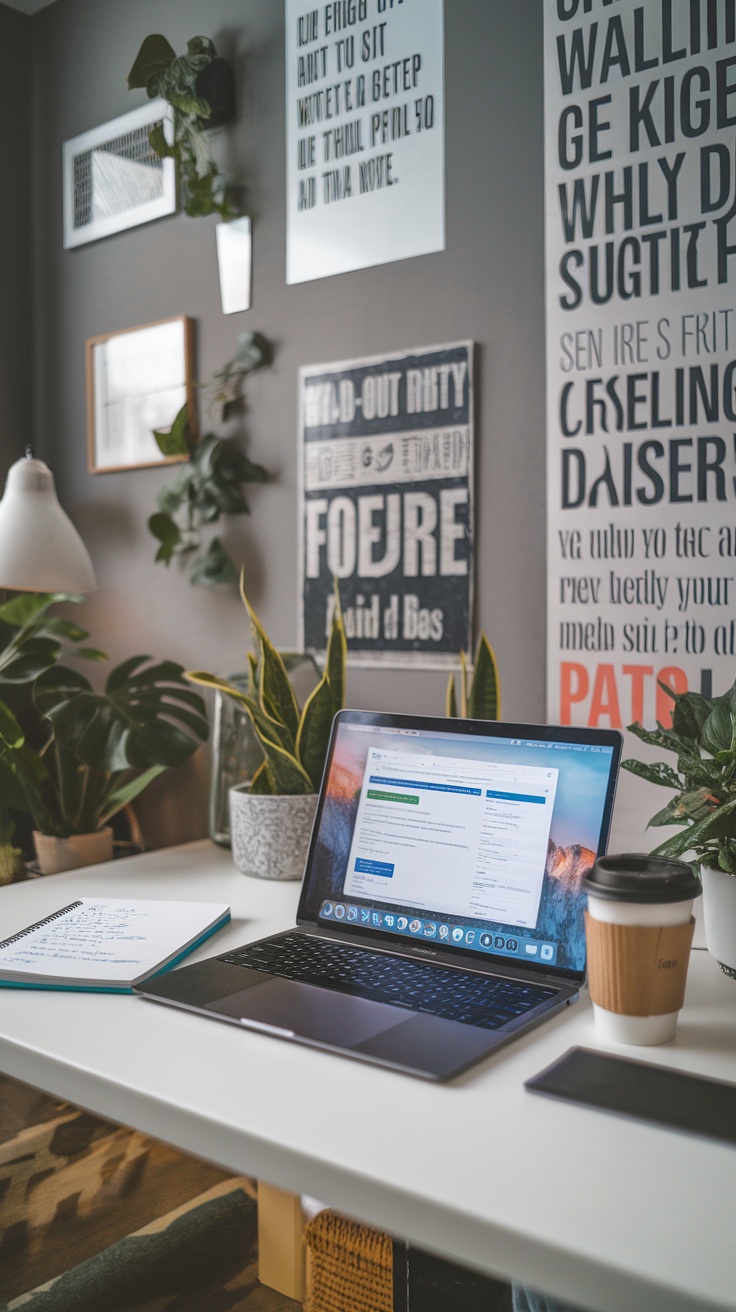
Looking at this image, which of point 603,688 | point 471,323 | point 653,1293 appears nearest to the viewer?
point 653,1293

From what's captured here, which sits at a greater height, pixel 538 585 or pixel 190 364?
pixel 190 364

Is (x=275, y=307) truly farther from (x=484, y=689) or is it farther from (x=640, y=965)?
(x=640, y=965)

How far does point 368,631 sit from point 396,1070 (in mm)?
932

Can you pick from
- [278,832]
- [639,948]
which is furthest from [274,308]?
[639,948]

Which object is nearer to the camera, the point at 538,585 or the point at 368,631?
the point at 538,585

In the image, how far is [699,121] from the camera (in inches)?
49.4

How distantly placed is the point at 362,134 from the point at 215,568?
0.80 meters

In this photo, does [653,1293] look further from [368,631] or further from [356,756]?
[368,631]

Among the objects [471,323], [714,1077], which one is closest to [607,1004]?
[714,1077]

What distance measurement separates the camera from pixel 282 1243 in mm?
1504

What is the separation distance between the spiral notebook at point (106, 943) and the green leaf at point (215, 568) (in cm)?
74

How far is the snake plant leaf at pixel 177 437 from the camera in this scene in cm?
187

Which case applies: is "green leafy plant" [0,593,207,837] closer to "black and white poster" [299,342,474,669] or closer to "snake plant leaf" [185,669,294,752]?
"snake plant leaf" [185,669,294,752]

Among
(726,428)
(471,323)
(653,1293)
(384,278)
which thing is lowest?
(653,1293)
